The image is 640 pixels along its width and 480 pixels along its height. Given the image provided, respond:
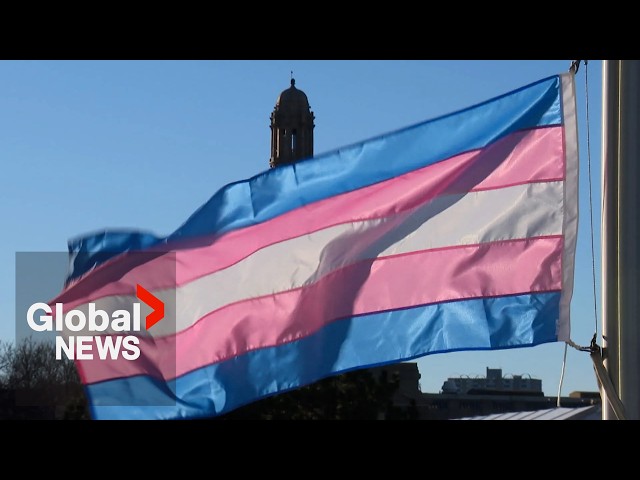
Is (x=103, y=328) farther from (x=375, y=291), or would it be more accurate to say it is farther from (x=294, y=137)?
(x=294, y=137)

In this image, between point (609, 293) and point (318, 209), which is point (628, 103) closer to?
point (609, 293)

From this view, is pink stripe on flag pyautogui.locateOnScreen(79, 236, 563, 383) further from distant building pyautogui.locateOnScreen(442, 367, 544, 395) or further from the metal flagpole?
distant building pyautogui.locateOnScreen(442, 367, 544, 395)

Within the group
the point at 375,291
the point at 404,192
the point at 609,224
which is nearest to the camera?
the point at 609,224

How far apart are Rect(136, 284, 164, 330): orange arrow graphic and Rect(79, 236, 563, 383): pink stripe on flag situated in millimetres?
290

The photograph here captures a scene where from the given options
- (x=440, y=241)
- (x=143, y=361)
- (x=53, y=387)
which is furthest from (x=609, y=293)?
(x=53, y=387)

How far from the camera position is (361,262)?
30.5ft

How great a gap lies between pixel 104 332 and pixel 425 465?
3.92 meters

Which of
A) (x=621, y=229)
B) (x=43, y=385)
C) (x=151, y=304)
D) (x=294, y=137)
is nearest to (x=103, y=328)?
(x=151, y=304)

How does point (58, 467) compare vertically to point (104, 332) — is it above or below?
below

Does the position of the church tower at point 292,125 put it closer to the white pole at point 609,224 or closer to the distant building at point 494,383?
the distant building at point 494,383

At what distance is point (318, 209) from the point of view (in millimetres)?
9445

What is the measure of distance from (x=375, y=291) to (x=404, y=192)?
688mm

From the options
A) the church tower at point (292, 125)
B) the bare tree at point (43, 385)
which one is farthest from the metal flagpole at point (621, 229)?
the church tower at point (292, 125)

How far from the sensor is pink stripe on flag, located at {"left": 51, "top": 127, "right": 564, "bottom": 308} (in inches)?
365
